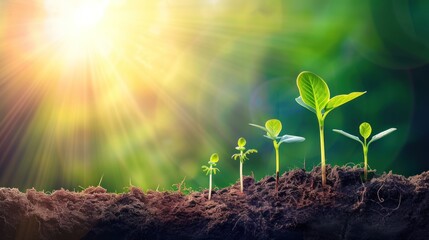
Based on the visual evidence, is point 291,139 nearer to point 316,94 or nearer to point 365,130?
point 316,94

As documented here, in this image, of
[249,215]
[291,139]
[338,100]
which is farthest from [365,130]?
[249,215]

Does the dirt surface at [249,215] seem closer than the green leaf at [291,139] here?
Yes

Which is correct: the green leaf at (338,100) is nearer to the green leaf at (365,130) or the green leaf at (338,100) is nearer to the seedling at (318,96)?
the seedling at (318,96)

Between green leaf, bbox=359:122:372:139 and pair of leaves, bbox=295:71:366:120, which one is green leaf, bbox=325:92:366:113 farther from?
green leaf, bbox=359:122:372:139

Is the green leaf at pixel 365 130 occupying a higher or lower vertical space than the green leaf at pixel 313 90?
lower

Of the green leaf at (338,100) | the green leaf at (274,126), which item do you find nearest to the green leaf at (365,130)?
the green leaf at (338,100)

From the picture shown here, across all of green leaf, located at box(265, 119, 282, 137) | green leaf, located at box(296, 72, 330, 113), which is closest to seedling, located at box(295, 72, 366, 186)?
green leaf, located at box(296, 72, 330, 113)

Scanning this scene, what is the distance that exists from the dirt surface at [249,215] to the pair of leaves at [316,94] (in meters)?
0.25

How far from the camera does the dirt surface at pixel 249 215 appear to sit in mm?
1289

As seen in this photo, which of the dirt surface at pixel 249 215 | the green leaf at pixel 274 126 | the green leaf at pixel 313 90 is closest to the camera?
the dirt surface at pixel 249 215

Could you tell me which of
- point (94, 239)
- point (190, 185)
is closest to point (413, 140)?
point (190, 185)

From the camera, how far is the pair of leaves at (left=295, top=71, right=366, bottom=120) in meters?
1.41

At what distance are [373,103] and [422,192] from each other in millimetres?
796

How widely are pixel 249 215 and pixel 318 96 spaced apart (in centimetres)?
46
